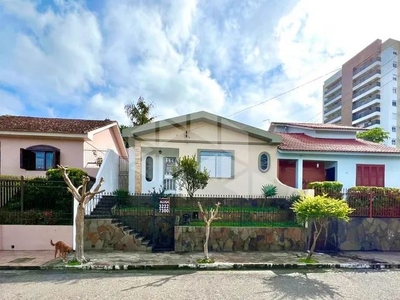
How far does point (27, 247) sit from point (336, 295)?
9.90 metres

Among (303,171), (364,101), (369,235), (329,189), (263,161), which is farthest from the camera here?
(364,101)

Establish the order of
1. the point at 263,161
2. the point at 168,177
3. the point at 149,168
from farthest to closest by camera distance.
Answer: the point at 263,161, the point at 168,177, the point at 149,168

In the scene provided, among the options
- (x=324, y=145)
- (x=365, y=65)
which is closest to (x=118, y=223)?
(x=324, y=145)

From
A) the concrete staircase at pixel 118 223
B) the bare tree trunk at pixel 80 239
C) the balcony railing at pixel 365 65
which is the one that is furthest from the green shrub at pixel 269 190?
the balcony railing at pixel 365 65

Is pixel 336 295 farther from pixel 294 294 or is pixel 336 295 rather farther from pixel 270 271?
pixel 270 271

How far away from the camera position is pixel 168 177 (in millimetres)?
13773

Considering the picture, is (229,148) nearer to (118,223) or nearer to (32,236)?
(118,223)

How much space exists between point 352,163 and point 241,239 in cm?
1016

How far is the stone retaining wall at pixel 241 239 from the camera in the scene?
29.9 ft

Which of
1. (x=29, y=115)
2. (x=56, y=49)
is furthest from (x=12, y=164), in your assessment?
(x=56, y=49)

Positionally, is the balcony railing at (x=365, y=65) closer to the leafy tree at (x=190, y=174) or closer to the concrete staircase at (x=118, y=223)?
the leafy tree at (x=190, y=174)

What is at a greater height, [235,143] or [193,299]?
[235,143]

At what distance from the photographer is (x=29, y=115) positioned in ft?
56.9

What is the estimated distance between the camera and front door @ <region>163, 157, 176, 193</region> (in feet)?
44.9
